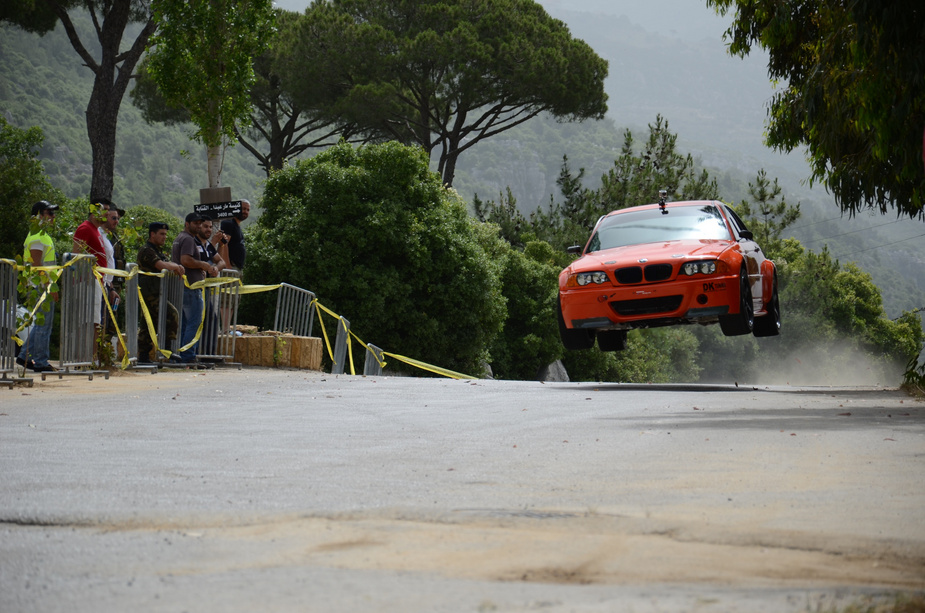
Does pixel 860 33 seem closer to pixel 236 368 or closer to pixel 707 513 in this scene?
pixel 707 513

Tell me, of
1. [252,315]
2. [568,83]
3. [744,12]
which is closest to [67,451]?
[744,12]

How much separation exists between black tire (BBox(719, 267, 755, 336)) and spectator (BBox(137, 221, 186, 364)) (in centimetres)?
674

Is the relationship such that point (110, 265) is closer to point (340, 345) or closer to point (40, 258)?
point (40, 258)

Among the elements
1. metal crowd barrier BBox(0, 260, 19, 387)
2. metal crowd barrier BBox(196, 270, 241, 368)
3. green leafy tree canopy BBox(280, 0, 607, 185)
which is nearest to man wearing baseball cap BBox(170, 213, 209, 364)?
metal crowd barrier BBox(196, 270, 241, 368)

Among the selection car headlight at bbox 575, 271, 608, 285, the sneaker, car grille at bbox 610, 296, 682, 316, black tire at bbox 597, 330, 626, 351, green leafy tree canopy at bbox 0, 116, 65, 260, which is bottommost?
the sneaker

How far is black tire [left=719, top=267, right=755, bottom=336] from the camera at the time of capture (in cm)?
1268

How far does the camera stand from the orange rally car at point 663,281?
494 inches

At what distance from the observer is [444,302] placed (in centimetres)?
3111

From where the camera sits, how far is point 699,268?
12.6 metres

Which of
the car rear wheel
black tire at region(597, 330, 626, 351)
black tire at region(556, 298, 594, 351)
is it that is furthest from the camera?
black tire at region(597, 330, 626, 351)

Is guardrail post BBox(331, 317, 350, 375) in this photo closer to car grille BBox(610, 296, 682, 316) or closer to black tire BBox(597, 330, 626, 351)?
black tire BBox(597, 330, 626, 351)

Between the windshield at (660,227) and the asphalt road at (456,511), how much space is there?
5.03 m

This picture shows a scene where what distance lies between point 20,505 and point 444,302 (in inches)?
1049

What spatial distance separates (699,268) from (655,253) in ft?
1.86
